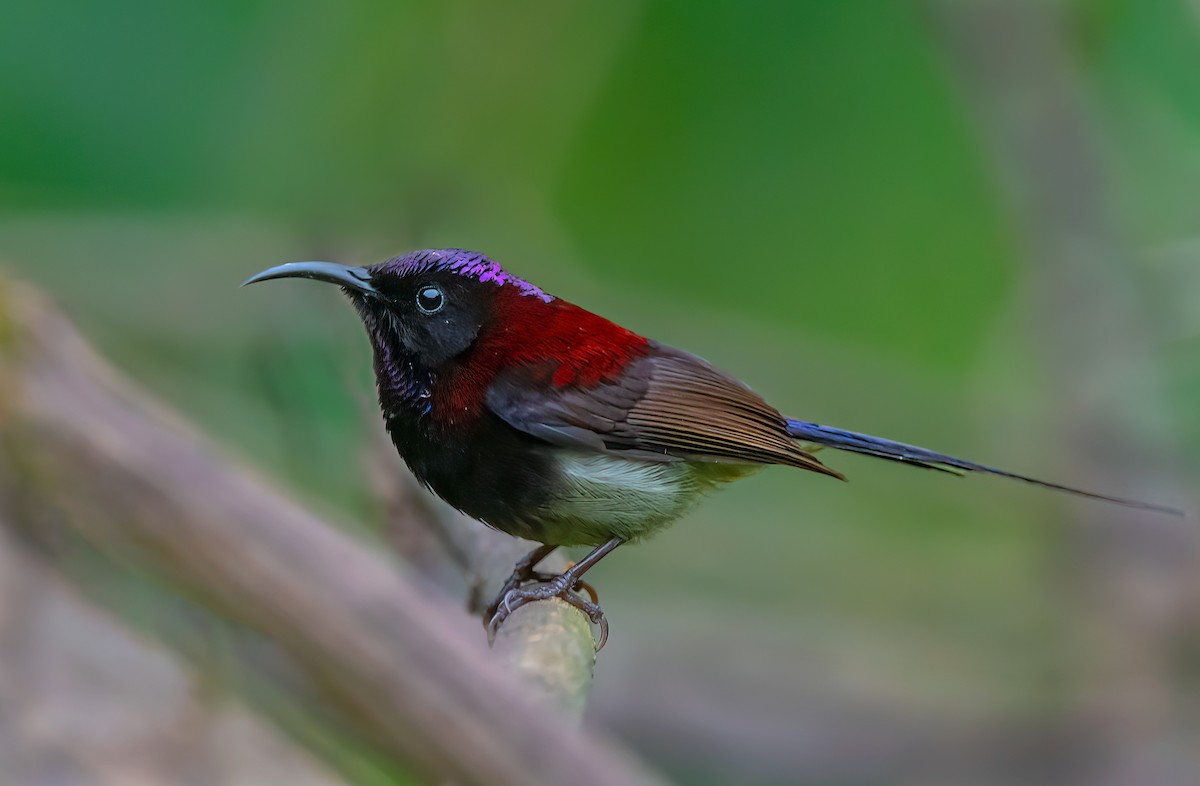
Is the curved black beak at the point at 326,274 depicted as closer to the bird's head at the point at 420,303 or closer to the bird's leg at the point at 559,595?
the bird's head at the point at 420,303

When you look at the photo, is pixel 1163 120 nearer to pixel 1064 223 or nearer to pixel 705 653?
pixel 1064 223

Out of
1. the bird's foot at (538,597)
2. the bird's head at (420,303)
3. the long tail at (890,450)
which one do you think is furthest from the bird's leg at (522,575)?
the long tail at (890,450)

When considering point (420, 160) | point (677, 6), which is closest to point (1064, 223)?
point (677, 6)

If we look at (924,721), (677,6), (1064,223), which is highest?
(677,6)

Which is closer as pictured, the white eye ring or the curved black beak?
the curved black beak

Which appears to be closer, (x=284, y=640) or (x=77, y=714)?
(x=284, y=640)

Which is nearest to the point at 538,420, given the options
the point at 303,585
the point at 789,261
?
the point at 303,585

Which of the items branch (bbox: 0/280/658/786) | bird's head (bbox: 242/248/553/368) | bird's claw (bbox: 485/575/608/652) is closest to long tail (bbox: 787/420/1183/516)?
bird's claw (bbox: 485/575/608/652)

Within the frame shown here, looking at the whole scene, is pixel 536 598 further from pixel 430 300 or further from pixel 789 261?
pixel 789 261

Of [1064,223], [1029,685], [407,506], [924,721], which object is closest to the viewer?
[407,506]

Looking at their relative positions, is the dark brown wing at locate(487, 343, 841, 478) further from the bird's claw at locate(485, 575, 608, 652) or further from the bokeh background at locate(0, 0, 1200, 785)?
the bokeh background at locate(0, 0, 1200, 785)
